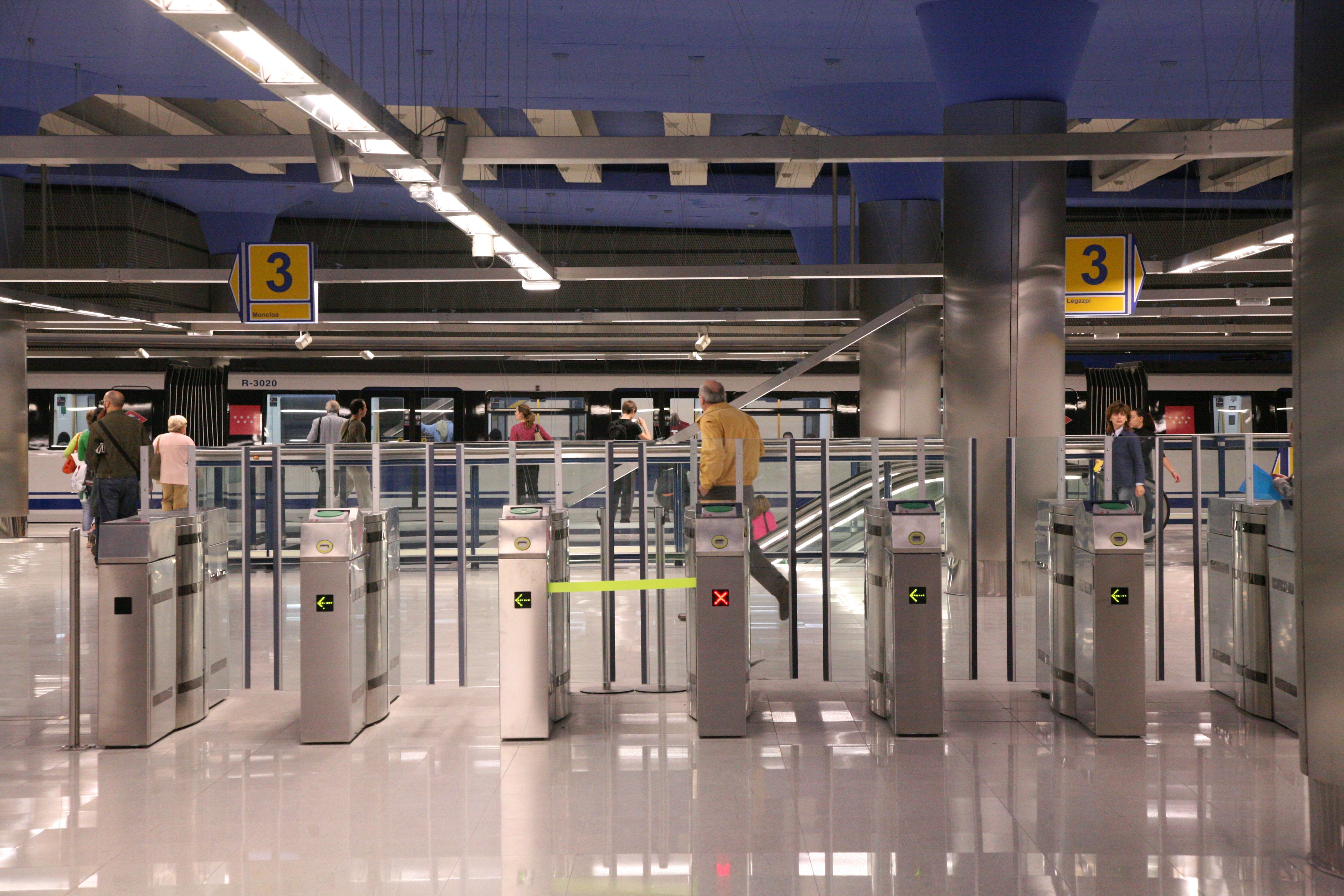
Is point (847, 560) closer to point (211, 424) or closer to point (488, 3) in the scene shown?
point (488, 3)

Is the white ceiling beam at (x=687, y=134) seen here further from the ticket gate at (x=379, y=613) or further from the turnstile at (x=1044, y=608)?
the ticket gate at (x=379, y=613)

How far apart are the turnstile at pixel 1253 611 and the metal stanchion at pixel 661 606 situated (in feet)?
9.48

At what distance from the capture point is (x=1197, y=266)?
418 inches

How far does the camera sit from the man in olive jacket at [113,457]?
31.4ft

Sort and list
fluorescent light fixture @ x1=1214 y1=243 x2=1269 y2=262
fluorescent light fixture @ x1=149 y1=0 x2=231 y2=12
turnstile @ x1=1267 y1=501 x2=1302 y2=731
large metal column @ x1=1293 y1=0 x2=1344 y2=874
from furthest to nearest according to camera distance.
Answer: fluorescent light fixture @ x1=1214 y1=243 x2=1269 y2=262
turnstile @ x1=1267 y1=501 x2=1302 y2=731
fluorescent light fixture @ x1=149 y1=0 x2=231 y2=12
large metal column @ x1=1293 y1=0 x2=1344 y2=874

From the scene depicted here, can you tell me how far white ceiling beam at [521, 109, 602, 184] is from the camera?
51.2ft

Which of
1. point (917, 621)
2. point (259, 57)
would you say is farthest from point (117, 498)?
point (917, 621)

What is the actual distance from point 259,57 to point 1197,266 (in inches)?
356

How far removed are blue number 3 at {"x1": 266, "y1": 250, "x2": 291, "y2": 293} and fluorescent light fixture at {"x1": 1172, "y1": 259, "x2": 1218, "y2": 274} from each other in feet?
28.9

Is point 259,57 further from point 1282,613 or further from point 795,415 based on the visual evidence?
point 795,415

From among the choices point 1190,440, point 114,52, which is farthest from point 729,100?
point 1190,440

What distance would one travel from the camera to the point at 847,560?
8.46m

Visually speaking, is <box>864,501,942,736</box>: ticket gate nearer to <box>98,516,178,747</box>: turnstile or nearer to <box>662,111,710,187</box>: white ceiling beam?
<box>98,516,178,747</box>: turnstile

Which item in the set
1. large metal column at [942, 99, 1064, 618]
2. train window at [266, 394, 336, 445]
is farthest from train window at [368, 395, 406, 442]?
large metal column at [942, 99, 1064, 618]
